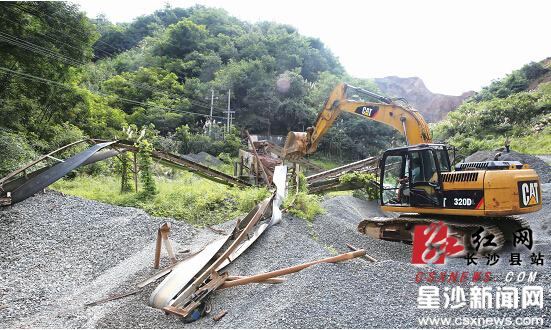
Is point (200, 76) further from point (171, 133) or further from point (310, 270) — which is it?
point (310, 270)

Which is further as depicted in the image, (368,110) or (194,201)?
(194,201)

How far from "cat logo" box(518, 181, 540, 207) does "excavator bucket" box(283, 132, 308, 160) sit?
6168 mm

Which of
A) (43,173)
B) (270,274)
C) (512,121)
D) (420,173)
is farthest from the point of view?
(512,121)

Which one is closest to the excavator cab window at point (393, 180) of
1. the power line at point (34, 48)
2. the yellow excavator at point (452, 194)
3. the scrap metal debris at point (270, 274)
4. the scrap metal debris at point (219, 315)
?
the yellow excavator at point (452, 194)

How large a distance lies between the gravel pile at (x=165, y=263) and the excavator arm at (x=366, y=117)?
2.23m

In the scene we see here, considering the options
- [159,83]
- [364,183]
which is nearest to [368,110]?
[364,183]

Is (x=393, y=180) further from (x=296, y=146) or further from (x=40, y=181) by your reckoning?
(x=40, y=181)

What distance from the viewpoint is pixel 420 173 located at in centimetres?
700

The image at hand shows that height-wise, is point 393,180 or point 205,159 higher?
point 393,180

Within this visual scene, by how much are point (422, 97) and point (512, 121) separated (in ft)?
78.7

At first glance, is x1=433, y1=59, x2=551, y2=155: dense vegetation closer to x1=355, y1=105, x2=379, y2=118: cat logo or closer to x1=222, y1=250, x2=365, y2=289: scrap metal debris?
x1=355, y1=105, x2=379, y2=118: cat logo

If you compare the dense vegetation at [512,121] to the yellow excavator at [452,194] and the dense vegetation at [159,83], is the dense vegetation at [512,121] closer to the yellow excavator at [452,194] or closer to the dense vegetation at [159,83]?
the dense vegetation at [159,83]

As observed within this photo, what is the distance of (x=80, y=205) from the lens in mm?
8984

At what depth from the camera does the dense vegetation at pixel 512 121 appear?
18.8 meters
